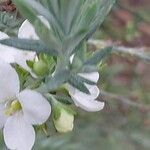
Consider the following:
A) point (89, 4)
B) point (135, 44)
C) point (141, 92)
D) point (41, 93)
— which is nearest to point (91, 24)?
point (89, 4)

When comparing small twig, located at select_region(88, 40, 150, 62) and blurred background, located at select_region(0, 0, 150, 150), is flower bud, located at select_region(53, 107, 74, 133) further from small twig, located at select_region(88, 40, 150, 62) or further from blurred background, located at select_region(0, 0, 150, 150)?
blurred background, located at select_region(0, 0, 150, 150)

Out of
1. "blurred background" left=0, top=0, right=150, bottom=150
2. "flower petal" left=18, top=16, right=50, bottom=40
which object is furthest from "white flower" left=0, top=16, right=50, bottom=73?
"blurred background" left=0, top=0, right=150, bottom=150

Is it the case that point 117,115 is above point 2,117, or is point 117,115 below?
below

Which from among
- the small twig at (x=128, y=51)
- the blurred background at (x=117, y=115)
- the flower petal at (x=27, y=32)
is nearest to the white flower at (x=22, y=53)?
the flower petal at (x=27, y=32)

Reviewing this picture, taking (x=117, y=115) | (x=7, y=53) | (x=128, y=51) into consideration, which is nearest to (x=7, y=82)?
(x=7, y=53)

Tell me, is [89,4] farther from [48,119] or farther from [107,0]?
[48,119]

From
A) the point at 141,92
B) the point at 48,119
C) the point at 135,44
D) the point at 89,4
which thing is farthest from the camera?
the point at 135,44

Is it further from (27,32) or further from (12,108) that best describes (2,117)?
(27,32)
